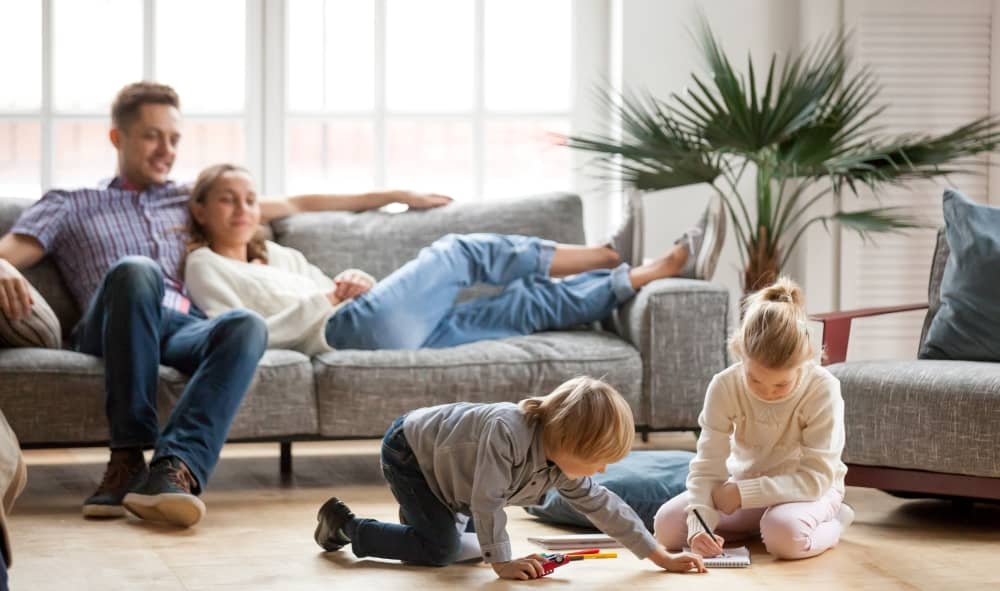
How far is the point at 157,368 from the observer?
3371mm

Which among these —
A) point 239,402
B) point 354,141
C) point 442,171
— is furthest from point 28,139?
point 239,402

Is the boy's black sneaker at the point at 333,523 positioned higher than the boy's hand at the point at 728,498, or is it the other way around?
the boy's hand at the point at 728,498

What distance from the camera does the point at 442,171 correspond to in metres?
5.12

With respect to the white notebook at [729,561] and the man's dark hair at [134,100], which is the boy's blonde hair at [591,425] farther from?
the man's dark hair at [134,100]

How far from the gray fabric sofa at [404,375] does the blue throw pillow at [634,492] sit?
0.48 meters

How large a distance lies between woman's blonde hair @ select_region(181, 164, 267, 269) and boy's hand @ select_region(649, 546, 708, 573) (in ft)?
5.83

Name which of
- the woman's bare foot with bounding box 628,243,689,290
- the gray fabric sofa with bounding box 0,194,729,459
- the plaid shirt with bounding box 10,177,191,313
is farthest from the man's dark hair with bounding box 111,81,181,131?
the woman's bare foot with bounding box 628,243,689,290


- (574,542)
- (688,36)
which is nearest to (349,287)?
(574,542)

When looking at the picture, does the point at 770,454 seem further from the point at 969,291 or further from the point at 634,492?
the point at 969,291

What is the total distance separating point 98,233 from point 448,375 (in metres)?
1.06

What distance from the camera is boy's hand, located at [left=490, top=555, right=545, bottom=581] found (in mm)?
2539

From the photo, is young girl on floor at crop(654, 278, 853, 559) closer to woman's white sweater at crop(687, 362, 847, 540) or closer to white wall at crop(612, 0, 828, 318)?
woman's white sweater at crop(687, 362, 847, 540)

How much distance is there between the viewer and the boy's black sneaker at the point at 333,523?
110 inches

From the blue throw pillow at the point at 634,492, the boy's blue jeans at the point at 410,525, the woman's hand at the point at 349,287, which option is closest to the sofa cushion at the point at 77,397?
the woman's hand at the point at 349,287
